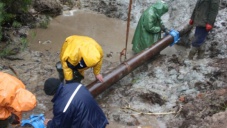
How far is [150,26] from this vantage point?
6.14m

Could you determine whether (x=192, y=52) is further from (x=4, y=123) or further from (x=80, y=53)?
(x=4, y=123)

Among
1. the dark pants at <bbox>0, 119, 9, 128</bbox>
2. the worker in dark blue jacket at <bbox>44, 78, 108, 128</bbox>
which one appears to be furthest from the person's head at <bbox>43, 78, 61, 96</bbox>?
the dark pants at <bbox>0, 119, 9, 128</bbox>

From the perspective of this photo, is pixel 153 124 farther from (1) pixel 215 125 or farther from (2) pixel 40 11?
(2) pixel 40 11

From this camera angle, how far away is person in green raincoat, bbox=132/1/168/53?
605 centimetres

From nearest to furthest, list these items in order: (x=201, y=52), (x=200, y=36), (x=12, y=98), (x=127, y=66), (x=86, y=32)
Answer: (x=12, y=98) < (x=127, y=66) < (x=200, y=36) < (x=201, y=52) < (x=86, y=32)

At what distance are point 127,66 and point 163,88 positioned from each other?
2.69ft

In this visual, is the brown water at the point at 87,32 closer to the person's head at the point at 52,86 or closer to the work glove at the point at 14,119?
the work glove at the point at 14,119

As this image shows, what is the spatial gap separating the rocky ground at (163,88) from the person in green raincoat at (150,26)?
46 centimetres

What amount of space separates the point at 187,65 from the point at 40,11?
481cm

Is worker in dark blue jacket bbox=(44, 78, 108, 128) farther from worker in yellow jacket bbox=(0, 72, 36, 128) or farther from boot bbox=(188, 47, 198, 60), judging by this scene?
boot bbox=(188, 47, 198, 60)

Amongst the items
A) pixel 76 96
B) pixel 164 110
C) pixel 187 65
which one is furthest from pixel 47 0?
pixel 76 96

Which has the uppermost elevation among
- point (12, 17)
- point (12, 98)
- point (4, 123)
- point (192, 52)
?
point (12, 17)

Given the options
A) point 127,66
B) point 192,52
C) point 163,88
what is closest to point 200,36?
point 192,52

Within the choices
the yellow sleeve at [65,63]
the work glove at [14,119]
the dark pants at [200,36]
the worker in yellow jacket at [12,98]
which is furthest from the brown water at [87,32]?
the worker in yellow jacket at [12,98]
